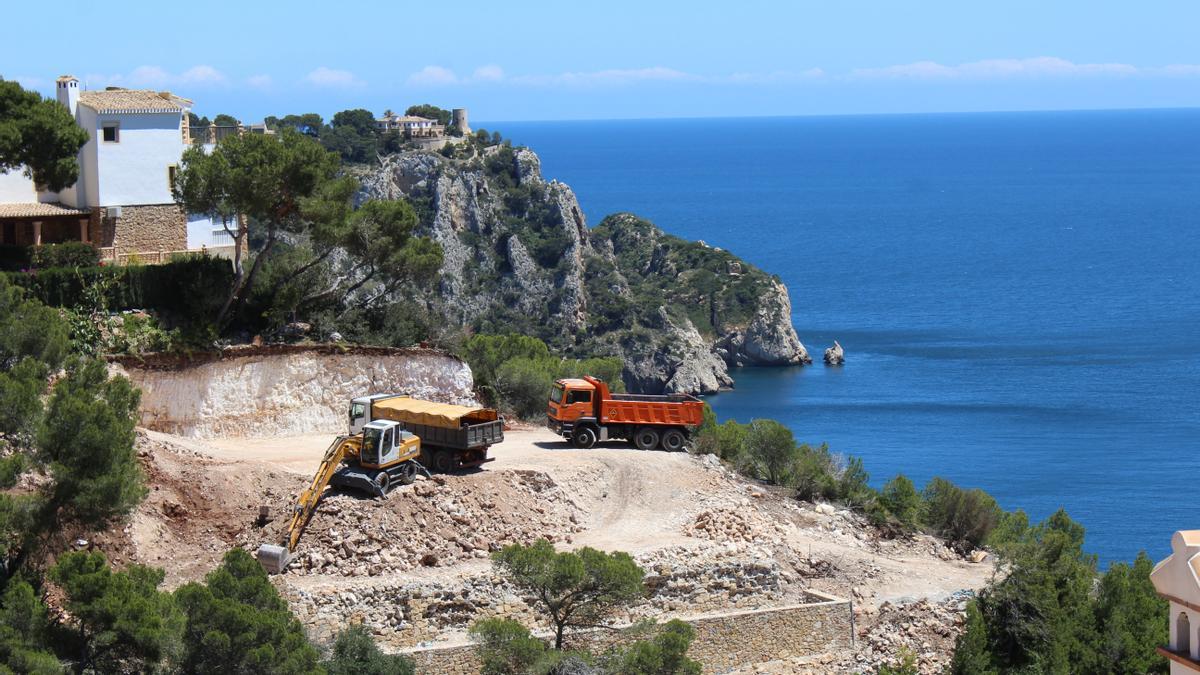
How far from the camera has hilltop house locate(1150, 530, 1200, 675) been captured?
41.2 ft

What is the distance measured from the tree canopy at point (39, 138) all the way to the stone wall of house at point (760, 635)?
19.6 meters

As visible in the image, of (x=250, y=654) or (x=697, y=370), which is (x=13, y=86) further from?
(x=697, y=370)

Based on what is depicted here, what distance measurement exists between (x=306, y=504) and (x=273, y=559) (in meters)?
1.42

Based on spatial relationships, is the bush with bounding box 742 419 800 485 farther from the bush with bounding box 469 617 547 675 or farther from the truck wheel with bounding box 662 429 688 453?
the bush with bounding box 469 617 547 675

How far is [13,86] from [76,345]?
28.5 ft

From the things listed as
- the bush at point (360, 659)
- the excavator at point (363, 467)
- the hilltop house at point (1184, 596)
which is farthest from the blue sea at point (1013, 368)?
the hilltop house at point (1184, 596)

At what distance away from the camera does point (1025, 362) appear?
11269 centimetres

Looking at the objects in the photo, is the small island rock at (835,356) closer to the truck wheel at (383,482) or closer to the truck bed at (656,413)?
the truck bed at (656,413)

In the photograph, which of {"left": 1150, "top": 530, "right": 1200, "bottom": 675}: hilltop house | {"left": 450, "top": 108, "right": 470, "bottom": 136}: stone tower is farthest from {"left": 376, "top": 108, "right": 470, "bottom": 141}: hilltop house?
{"left": 1150, "top": 530, "right": 1200, "bottom": 675}: hilltop house

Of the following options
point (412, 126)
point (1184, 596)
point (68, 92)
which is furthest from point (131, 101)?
point (412, 126)

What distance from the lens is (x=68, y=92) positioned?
136 ft

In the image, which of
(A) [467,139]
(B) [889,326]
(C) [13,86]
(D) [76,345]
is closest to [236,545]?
(D) [76,345]

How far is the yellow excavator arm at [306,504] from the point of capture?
28.7 m

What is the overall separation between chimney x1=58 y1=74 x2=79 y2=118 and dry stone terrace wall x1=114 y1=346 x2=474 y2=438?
1001cm
